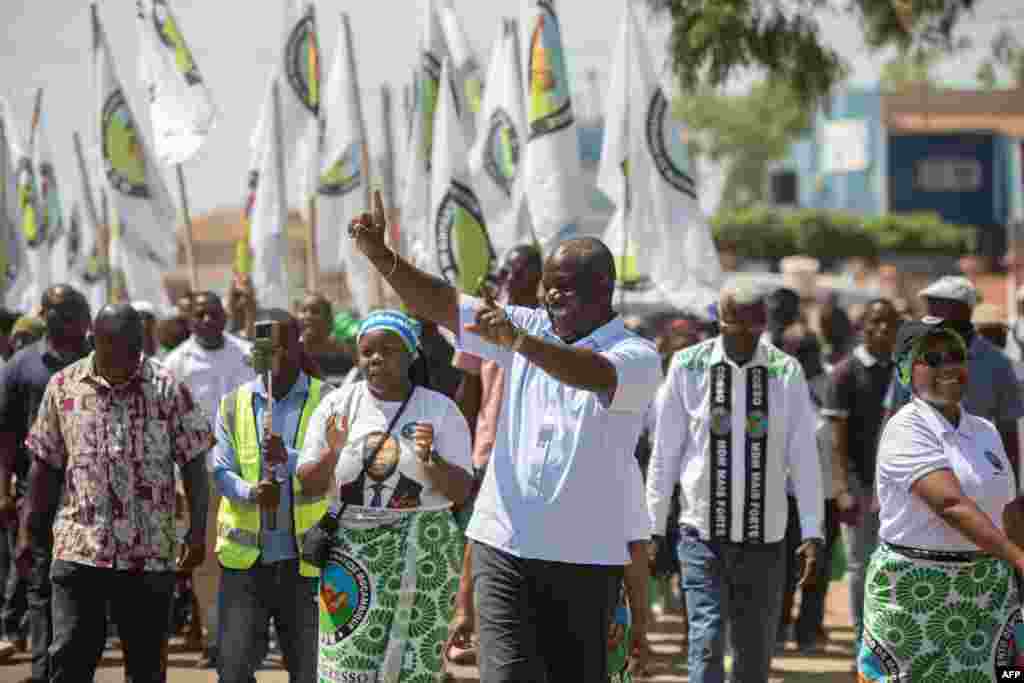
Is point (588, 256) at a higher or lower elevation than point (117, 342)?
higher

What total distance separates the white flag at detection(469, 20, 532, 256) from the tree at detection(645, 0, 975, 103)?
231 cm

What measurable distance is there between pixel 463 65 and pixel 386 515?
965 centimetres

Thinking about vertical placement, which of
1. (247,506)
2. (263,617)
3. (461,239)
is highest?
(461,239)

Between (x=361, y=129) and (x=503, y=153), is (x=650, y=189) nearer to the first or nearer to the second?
(x=503, y=153)

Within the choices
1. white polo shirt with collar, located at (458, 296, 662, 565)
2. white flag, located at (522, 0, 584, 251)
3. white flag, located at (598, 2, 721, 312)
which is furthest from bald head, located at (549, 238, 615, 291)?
white flag, located at (522, 0, 584, 251)

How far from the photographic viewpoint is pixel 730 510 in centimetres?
741

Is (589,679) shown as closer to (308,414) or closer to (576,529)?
(576,529)

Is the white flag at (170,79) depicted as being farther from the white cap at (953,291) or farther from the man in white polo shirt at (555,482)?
the man in white polo shirt at (555,482)

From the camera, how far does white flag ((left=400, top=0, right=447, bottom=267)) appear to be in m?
14.5

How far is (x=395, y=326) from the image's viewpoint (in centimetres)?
658

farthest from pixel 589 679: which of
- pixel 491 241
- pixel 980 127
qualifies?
pixel 980 127

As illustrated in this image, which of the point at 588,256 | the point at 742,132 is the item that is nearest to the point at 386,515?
the point at 588,256

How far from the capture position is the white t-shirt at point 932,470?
615cm

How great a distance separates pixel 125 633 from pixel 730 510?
2585 mm
